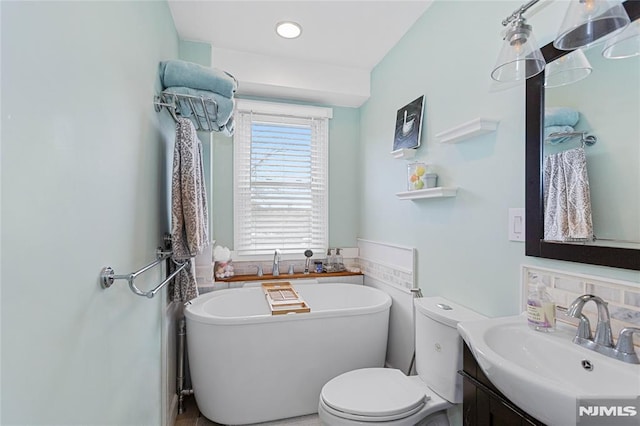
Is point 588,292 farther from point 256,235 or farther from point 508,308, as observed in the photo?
point 256,235

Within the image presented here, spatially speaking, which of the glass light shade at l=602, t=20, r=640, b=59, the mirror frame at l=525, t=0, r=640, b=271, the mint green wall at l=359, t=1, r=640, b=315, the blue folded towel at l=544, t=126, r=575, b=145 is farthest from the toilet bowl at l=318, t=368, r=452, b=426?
the glass light shade at l=602, t=20, r=640, b=59

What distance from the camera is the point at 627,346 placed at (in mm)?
907

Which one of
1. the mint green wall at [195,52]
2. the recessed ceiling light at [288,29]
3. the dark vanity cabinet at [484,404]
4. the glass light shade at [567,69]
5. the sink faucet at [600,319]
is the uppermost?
the recessed ceiling light at [288,29]

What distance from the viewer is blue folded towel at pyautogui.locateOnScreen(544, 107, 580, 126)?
1134 millimetres

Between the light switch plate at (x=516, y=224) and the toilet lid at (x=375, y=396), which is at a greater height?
the light switch plate at (x=516, y=224)

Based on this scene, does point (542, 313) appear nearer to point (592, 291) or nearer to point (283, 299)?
point (592, 291)

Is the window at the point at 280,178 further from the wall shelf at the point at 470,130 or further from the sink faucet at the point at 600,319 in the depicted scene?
the sink faucet at the point at 600,319

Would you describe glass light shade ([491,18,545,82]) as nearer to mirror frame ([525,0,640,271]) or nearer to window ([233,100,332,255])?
mirror frame ([525,0,640,271])

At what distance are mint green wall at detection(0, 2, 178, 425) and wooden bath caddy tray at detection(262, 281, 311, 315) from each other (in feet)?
2.75

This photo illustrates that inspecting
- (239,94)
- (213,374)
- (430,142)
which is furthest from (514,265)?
(239,94)

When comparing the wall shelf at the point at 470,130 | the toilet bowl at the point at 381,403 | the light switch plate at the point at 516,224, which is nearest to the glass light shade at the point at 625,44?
the wall shelf at the point at 470,130

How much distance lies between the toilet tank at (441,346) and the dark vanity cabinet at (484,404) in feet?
0.53

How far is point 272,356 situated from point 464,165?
1.59 meters

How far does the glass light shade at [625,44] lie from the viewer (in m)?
0.92
